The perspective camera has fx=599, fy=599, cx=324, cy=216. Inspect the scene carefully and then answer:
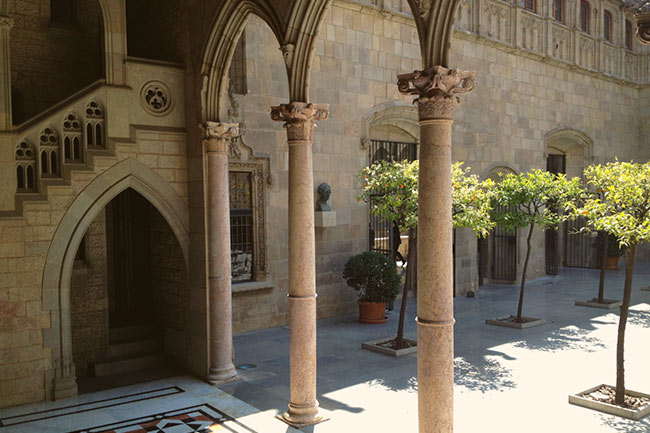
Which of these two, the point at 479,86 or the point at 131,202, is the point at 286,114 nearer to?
the point at 131,202

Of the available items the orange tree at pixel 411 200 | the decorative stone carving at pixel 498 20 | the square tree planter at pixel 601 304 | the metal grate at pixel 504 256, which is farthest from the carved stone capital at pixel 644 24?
the metal grate at pixel 504 256

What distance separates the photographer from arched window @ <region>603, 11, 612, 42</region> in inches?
824

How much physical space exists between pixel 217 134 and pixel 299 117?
203 cm

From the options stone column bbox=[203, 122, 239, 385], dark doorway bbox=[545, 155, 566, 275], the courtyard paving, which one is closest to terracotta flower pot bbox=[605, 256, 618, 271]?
dark doorway bbox=[545, 155, 566, 275]

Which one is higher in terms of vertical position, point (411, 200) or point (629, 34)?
point (629, 34)

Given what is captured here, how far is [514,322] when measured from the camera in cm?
1207

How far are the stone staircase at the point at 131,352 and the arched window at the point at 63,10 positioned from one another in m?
5.52

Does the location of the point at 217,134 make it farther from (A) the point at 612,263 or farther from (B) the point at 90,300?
(A) the point at 612,263

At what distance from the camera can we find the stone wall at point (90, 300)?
30.7 ft

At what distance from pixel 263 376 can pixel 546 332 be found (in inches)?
229

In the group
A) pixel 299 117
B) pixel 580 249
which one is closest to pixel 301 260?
pixel 299 117

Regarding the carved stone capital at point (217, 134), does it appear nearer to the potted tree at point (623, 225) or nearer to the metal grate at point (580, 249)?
the potted tree at point (623, 225)

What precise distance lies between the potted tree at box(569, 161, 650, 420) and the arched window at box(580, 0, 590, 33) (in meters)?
14.2

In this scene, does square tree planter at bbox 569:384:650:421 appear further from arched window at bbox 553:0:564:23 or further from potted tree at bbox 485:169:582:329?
arched window at bbox 553:0:564:23
